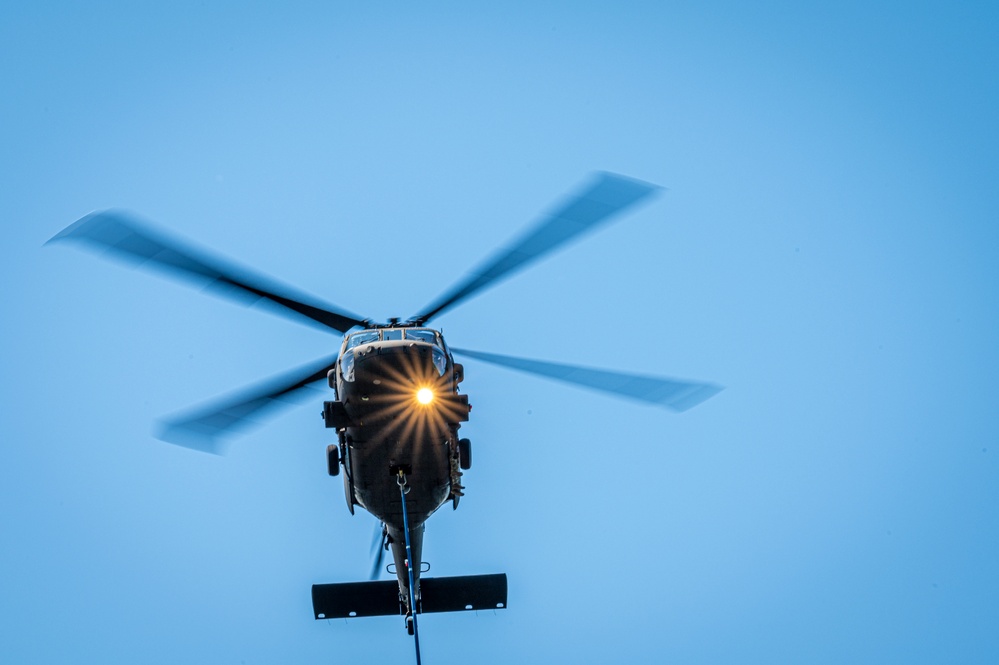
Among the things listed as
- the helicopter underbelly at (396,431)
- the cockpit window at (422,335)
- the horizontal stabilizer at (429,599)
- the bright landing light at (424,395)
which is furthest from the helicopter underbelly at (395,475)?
the horizontal stabilizer at (429,599)

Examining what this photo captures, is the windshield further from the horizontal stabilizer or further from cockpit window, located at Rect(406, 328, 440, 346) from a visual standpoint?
the horizontal stabilizer

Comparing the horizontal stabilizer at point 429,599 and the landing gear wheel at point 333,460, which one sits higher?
the landing gear wheel at point 333,460

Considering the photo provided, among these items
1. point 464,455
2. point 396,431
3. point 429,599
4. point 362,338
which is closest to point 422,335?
point 362,338

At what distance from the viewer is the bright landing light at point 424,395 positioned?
47.1 feet

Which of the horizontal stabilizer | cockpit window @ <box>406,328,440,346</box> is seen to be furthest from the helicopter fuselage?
the horizontal stabilizer

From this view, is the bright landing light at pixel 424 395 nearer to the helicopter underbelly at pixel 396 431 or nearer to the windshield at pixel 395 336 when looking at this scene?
the helicopter underbelly at pixel 396 431

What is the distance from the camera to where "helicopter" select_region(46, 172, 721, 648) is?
13.9m

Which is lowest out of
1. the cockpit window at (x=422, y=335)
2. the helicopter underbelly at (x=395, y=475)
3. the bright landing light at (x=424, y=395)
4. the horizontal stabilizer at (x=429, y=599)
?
the horizontal stabilizer at (x=429, y=599)

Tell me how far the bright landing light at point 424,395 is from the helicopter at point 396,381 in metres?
0.01

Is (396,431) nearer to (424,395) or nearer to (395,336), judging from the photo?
(424,395)

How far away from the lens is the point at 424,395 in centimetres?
1438

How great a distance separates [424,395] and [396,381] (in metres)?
0.44

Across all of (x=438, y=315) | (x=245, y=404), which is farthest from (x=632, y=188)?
(x=245, y=404)

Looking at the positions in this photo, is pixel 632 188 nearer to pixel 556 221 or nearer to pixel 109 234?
pixel 556 221
